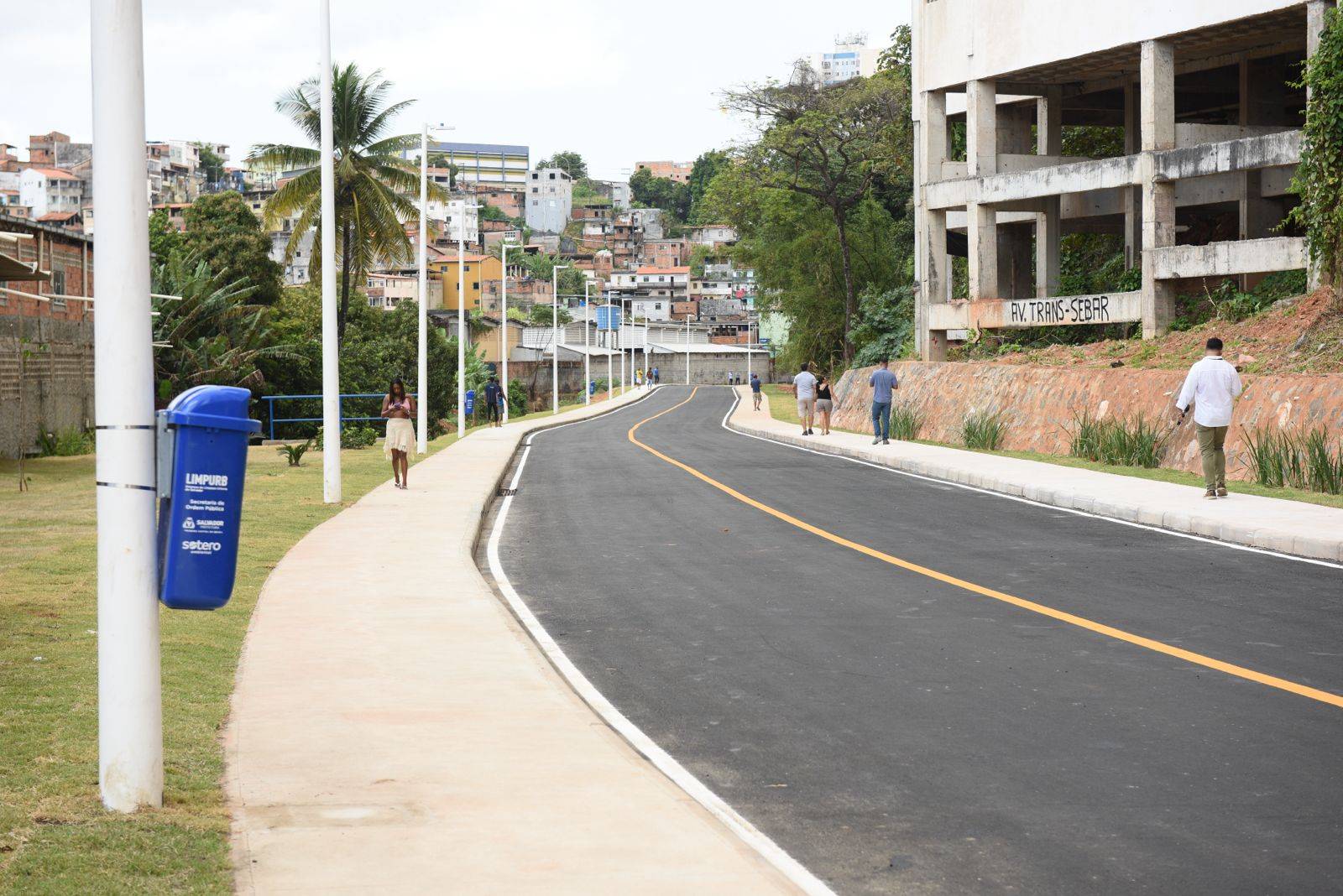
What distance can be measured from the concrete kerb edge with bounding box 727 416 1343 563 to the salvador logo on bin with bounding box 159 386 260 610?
37.1 feet

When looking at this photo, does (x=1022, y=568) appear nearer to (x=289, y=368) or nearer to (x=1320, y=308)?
(x=1320, y=308)

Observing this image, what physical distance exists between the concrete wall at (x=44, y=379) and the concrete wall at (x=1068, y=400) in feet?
65.9

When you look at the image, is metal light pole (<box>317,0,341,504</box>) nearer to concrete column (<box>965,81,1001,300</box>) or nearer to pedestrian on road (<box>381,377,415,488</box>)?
pedestrian on road (<box>381,377,415,488</box>)

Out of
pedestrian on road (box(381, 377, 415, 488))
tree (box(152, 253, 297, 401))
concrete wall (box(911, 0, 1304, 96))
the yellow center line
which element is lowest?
the yellow center line

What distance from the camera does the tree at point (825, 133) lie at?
222 ft

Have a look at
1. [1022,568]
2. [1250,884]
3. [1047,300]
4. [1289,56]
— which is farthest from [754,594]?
[1289,56]

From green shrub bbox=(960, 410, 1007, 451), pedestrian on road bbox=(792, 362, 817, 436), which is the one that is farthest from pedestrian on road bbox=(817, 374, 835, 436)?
green shrub bbox=(960, 410, 1007, 451)

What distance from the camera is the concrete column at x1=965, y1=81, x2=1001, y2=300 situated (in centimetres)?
4106

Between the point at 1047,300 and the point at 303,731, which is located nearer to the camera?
the point at 303,731

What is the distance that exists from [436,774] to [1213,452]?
46.1 ft

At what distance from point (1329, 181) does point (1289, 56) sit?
643 inches

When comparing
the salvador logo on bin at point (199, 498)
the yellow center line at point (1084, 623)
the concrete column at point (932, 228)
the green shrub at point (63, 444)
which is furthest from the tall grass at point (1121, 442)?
the salvador logo on bin at point (199, 498)

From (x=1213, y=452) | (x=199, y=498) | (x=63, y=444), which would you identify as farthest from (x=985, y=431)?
(x=199, y=498)

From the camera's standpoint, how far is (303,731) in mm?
7543
